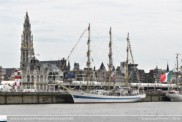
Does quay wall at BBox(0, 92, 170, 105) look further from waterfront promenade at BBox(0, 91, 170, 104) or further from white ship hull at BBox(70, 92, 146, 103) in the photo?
white ship hull at BBox(70, 92, 146, 103)

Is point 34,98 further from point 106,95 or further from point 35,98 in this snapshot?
point 106,95

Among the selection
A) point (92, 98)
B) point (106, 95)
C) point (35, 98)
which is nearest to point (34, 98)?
point (35, 98)

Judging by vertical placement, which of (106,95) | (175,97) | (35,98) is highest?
(106,95)

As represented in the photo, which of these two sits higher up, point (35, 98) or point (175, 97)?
point (35, 98)

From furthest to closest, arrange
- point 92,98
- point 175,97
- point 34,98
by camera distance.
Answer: point 175,97
point 34,98
point 92,98

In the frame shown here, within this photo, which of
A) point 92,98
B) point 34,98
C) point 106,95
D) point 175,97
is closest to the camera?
point 92,98

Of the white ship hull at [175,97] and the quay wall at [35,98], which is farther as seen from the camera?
the white ship hull at [175,97]

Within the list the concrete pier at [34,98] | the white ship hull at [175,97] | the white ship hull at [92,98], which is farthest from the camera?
the white ship hull at [175,97]

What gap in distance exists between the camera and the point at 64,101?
108 meters

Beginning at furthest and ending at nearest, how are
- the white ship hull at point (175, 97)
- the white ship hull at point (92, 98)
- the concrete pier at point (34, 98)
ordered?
the white ship hull at point (175, 97) < the concrete pier at point (34, 98) < the white ship hull at point (92, 98)

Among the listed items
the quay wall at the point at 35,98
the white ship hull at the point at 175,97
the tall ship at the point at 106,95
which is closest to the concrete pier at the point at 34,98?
the quay wall at the point at 35,98

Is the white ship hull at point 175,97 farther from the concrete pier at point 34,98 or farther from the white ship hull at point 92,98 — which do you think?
the concrete pier at point 34,98

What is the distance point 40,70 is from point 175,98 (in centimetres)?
7101
